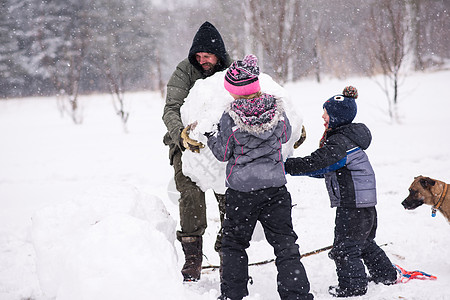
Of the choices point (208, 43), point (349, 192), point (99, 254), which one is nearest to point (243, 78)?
point (208, 43)

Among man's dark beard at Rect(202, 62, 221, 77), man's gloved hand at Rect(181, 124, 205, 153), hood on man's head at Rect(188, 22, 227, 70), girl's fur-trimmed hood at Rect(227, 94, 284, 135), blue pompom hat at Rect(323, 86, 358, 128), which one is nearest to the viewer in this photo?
girl's fur-trimmed hood at Rect(227, 94, 284, 135)

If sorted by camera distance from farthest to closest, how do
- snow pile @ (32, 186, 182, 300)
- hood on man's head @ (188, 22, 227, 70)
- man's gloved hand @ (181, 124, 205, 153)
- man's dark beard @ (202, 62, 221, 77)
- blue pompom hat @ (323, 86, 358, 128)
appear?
man's dark beard @ (202, 62, 221, 77), hood on man's head @ (188, 22, 227, 70), blue pompom hat @ (323, 86, 358, 128), man's gloved hand @ (181, 124, 205, 153), snow pile @ (32, 186, 182, 300)

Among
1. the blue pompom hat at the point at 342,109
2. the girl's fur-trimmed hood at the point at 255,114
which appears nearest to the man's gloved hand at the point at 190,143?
the girl's fur-trimmed hood at the point at 255,114

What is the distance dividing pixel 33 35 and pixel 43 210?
2617 centimetres

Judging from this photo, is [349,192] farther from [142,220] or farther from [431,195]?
[142,220]

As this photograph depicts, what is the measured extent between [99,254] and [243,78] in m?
1.38

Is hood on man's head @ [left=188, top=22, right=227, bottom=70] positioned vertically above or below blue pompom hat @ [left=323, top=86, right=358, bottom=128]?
above

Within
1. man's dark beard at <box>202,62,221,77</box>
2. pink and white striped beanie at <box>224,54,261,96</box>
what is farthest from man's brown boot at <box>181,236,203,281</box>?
man's dark beard at <box>202,62,221,77</box>

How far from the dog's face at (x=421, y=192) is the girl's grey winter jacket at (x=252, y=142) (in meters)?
1.37

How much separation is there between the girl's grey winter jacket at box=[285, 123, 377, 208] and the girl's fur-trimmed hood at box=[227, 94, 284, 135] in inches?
17.9

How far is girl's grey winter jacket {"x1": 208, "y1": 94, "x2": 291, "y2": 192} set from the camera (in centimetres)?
230

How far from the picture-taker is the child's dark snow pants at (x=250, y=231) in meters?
2.30

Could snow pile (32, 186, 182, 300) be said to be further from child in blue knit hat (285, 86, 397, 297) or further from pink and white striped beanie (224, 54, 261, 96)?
child in blue knit hat (285, 86, 397, 297)

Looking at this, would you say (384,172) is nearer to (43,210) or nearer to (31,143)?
(43,210)
